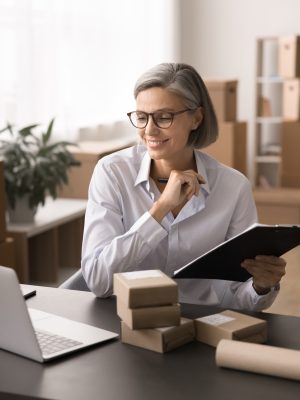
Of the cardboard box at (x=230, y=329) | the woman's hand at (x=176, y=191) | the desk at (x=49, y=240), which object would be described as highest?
the woman's hand at (x=176, y=191)

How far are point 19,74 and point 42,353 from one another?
134 inches

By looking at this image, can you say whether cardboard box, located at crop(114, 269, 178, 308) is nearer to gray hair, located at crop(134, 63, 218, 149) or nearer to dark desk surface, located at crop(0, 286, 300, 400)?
dark desk surface, located at crop(0, 286, 300, 400)

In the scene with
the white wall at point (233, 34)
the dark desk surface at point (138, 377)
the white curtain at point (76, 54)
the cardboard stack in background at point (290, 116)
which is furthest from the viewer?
the white wall at point (233, 34)

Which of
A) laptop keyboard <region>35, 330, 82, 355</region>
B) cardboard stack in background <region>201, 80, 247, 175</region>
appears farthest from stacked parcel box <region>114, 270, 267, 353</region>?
cardboard stack in background <region>201, 80, 247, 175</region>

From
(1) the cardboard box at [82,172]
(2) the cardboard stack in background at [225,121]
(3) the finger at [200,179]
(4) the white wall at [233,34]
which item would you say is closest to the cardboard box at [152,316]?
(3) the finger at [200,179]

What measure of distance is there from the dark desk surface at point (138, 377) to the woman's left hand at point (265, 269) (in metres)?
0.27

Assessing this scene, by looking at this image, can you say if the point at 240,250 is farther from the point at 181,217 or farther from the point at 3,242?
the point at 3,242

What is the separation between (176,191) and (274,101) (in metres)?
5.15

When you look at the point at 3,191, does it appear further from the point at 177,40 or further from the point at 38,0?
the point at 177,40

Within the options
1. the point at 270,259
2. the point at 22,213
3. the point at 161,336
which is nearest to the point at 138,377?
the point at 161,336

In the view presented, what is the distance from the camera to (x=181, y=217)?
219cm

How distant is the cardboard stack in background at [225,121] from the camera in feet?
18.9

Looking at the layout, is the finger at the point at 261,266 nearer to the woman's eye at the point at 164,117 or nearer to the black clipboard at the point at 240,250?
the black clipboard at the point at 240,250

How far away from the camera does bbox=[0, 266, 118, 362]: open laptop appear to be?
4.98 ft
